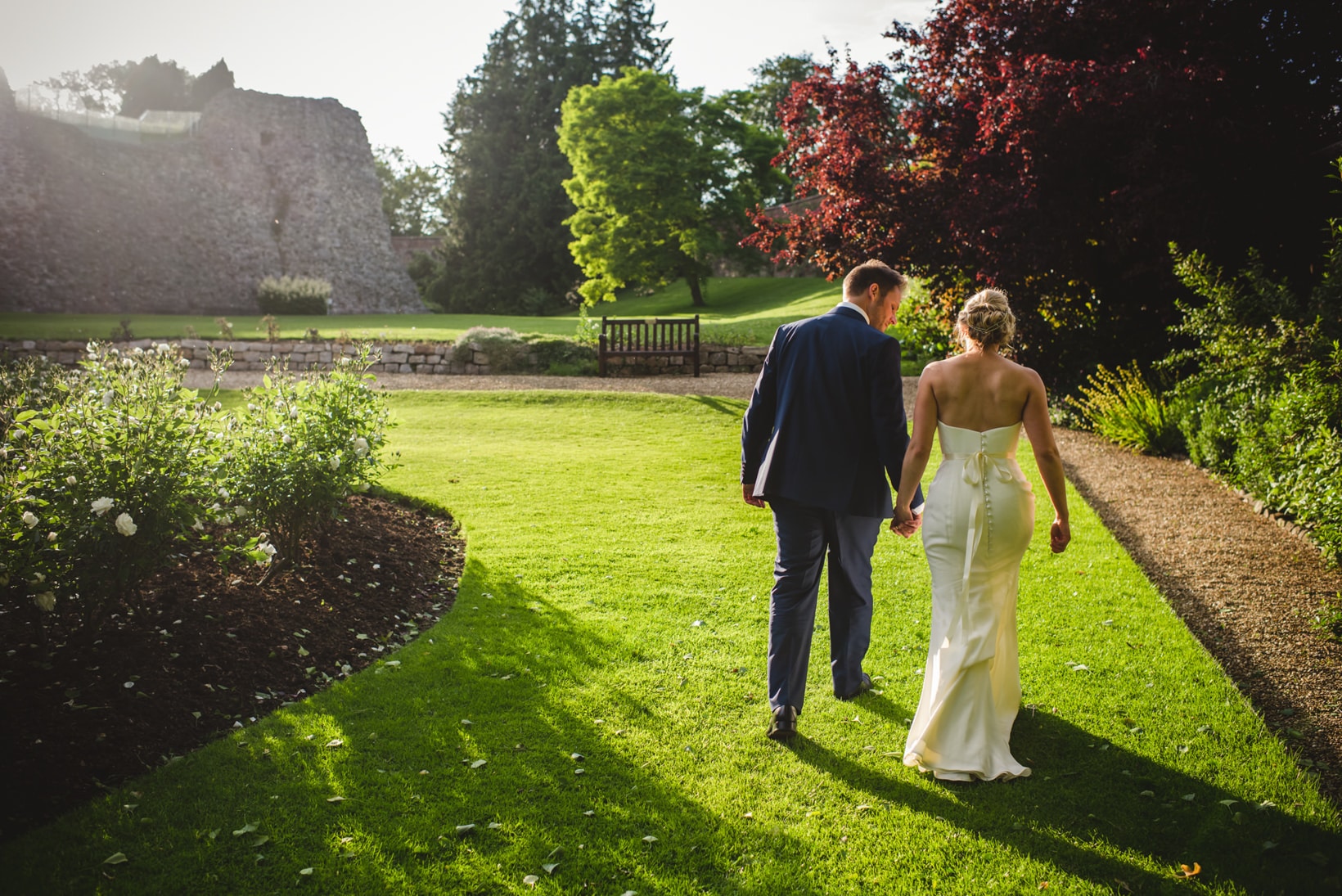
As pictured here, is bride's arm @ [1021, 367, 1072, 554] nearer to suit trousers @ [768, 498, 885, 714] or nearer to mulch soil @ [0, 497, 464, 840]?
suit trousers @ [768, 498, 885, 714]

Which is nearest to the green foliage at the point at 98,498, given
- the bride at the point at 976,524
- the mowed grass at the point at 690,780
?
the mowed grass at the point at 690,780

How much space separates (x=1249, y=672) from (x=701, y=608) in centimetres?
295

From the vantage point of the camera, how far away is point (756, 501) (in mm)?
3816

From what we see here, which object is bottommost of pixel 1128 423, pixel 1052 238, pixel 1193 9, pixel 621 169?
pixel 1128 423

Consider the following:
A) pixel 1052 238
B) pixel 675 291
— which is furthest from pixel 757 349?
pixel 675 291

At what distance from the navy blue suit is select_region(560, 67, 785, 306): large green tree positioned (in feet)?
85.8

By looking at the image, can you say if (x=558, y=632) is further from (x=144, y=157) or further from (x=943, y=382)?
(x=144, y=157)

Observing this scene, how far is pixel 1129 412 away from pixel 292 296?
30.7 metres

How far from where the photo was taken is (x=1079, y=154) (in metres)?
9.67

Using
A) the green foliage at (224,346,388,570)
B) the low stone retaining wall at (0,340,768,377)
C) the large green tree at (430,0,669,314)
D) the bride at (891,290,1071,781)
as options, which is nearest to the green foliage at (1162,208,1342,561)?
the bride at (891,290,1071,781)

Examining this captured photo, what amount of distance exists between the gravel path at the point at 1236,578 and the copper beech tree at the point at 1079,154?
223 cm

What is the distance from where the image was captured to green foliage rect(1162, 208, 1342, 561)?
6008 millimetres

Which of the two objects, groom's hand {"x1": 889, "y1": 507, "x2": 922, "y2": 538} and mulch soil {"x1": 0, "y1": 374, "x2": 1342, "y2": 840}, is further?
groom's hand {"x1": 889, "y1": 507, "x2": 922, "y2": 538}

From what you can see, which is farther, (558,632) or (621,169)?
(621,169)
